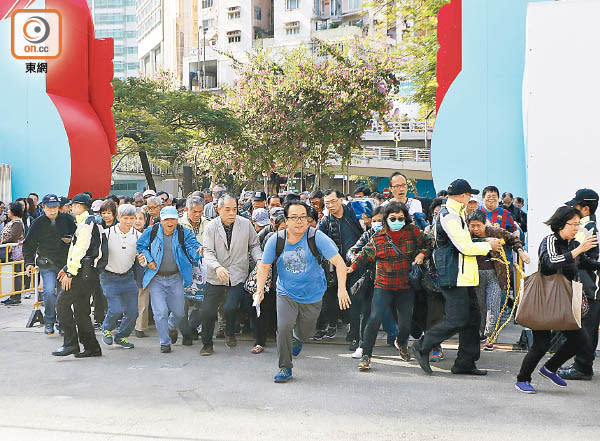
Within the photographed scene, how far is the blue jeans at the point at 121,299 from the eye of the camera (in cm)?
866

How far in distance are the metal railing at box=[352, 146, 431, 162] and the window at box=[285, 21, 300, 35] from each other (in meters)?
17.1

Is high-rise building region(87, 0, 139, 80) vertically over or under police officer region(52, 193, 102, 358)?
over

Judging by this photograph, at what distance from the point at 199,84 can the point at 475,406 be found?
58.6 meters

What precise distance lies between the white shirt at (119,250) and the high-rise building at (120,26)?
273 feet

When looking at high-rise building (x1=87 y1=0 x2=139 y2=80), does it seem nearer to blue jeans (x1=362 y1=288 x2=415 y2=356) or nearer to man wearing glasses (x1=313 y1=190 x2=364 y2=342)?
man wearing glasses (x1=313 y1=190 x2=364 y2=342)

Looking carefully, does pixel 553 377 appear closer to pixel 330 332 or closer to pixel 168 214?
pixel 330 332

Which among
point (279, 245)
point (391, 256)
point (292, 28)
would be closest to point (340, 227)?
point (391, 256)

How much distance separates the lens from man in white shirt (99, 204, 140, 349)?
8633 mm

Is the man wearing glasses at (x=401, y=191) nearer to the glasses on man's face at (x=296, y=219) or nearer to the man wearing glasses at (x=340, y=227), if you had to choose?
the man wearing glasses at (x=340, y=227)

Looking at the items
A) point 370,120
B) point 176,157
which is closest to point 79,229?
point 370,120

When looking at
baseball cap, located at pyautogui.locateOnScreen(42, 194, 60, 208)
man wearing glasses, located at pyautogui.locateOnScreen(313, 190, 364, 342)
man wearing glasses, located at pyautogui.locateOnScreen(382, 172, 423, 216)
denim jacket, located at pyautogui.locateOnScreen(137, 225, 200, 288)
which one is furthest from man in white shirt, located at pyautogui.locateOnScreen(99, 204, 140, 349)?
man wearing glasses, located at pyautogui.locateOnScreen(382, 172, 423, 216)

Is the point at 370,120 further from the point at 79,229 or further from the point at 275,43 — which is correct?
the point at 275,43

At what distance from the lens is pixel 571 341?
21.6ft

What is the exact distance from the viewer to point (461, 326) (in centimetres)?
698
